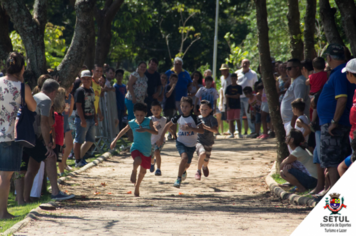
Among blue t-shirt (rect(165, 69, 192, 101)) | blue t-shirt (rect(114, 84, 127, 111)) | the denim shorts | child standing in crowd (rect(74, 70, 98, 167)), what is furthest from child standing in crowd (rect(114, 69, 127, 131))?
the denim shorts

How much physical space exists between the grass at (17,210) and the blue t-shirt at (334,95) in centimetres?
434

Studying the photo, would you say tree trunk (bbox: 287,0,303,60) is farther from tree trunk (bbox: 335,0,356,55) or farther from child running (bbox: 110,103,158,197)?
child running (bbox: 110,103,158,197)

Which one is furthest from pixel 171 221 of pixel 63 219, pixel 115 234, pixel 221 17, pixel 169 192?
pixel 221 17

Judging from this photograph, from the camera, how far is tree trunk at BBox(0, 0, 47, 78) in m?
8.10

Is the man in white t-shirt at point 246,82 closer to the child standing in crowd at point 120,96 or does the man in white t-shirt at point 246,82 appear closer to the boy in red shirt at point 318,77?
the child standing in crowd at point 120,96

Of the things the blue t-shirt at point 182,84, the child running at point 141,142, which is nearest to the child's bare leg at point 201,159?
the child running at point 141,142

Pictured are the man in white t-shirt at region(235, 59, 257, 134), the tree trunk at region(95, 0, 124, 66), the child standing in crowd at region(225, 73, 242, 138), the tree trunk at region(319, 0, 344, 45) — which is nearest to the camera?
the tree trunk at region(319, 0, 344, 45)

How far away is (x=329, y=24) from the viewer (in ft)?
29.1

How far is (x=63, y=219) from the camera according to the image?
6.37 m

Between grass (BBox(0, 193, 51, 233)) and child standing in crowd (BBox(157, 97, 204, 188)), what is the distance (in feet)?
7.89

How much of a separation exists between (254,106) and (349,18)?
7794 millimetres

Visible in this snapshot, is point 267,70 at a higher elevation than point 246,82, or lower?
lower

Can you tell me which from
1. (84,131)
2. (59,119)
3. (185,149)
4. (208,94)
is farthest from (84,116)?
(208,94)

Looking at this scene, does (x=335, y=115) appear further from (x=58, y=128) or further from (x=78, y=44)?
(x=58, y=128)
